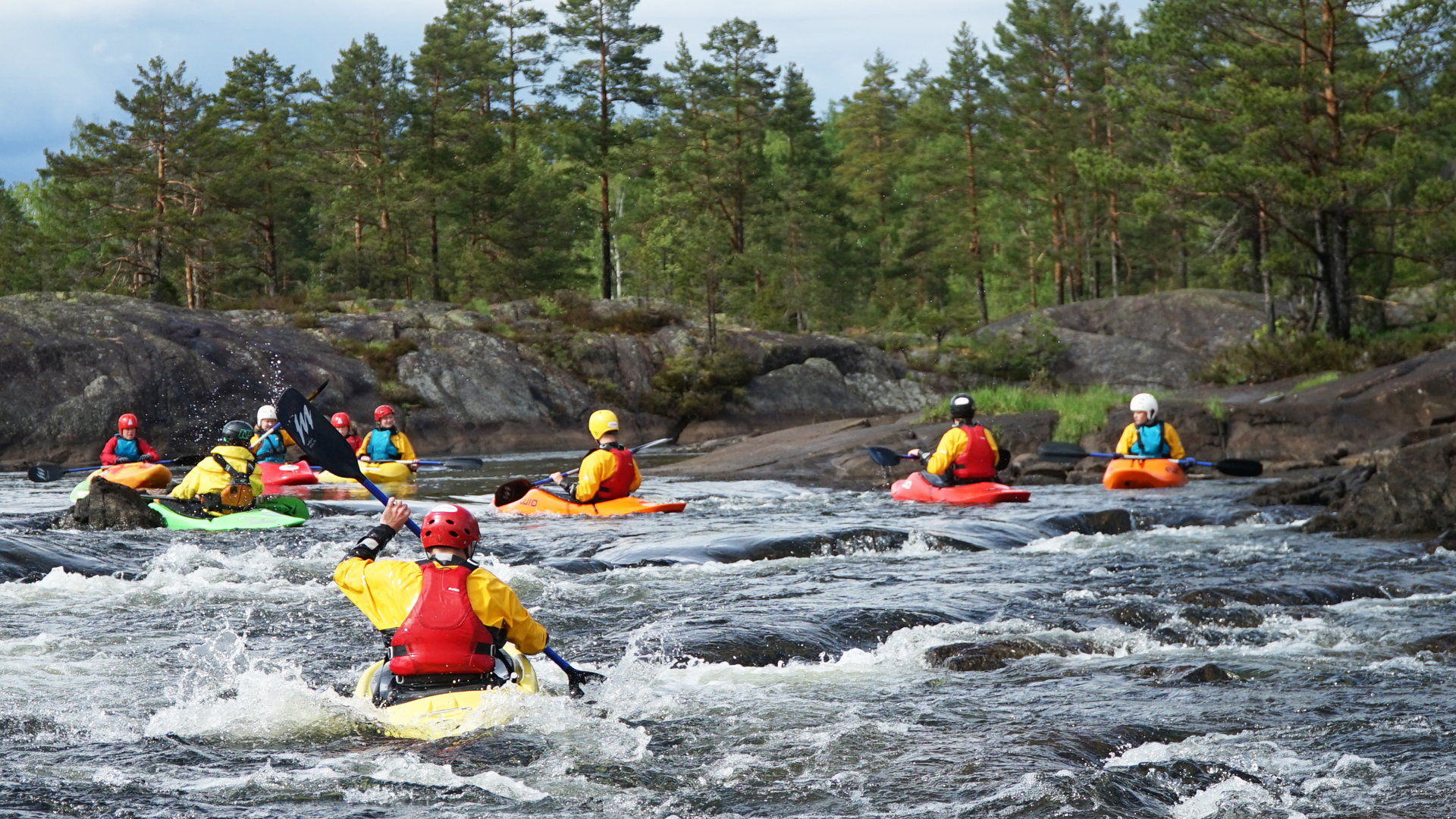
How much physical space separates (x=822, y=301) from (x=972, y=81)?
30.5 feet

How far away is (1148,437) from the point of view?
1692 centimetres

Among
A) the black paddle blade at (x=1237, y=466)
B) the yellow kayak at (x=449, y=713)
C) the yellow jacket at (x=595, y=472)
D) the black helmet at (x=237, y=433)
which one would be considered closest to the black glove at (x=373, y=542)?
the yellow kayak at (x=449, y=713)

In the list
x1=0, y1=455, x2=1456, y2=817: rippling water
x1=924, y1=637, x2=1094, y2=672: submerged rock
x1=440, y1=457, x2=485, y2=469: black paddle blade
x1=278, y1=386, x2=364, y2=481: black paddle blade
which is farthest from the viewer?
x1=440, y1=457, x2=485, y2=469: black paddle blade

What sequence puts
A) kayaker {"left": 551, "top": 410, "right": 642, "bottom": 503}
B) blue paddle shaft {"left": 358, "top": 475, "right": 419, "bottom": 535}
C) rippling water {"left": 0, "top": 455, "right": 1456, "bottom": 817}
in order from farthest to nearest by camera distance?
1. kayaker {"left": 551, "top": 410, "right": 642, "bottom": 503}
2. blue paddle shaft {"left": 358, "top": 475, "right": 419, "bottom": 535}
3. rippling water {"left": 0, "top": 455, "right": 1456, "bottom": 817}

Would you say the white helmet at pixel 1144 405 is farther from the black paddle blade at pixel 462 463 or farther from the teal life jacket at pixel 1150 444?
the black paddle blade at pixel 462 463

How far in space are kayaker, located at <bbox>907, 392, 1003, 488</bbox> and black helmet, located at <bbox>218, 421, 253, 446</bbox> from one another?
755 centimetres

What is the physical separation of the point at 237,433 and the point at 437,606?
8.80 metres

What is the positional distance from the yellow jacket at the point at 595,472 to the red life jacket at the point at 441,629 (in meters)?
8.44

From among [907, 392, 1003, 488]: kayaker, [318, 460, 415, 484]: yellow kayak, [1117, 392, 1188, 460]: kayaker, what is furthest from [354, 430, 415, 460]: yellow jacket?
[1117, 392, 1188, 460]: kayaker

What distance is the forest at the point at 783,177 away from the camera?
23203 mm

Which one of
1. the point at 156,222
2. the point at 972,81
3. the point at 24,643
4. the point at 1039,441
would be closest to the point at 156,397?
the point at 156,222

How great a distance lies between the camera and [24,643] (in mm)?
7793

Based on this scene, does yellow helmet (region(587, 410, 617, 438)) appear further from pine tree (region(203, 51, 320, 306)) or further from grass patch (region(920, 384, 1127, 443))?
pine tree (region(203, 51, 320, 306))

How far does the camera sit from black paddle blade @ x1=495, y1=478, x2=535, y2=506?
49.4 feet
